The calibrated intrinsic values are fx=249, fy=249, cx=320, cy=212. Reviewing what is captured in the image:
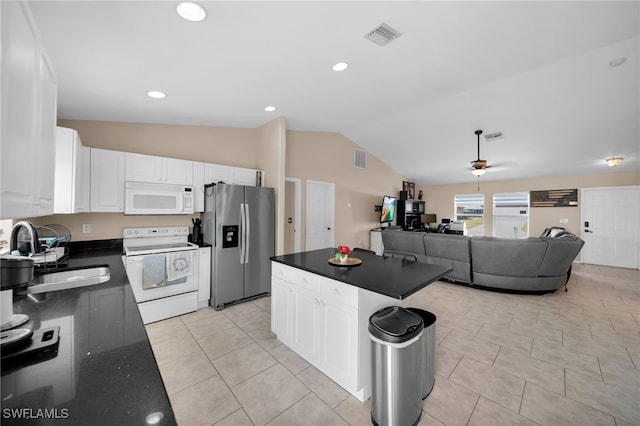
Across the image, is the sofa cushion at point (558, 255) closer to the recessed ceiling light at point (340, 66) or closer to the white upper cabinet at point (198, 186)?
the recessed ceiling light at point (340, 66)

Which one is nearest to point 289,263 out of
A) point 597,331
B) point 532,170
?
point 597,331

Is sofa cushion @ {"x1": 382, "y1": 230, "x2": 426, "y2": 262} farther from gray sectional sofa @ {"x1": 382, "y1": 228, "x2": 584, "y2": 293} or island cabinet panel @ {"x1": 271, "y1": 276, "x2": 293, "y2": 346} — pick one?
island cabinet panel @ {"x1": 271, "y1": 276, "x2": 293, "y2": 346}

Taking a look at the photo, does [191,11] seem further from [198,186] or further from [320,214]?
[320,214]

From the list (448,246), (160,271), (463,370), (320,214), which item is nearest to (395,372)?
(463,370)

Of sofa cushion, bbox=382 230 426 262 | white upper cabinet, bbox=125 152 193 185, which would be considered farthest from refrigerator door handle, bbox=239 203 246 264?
sofa cushion, bbox=382 230 426 262

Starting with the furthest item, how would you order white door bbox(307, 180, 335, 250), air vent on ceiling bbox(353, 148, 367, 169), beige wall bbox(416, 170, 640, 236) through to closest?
air vent on ceiling bbox(353, 148, 367, 169), beige wall bbox(416, 170, 640, 236), white door bbox(307, 180, 335, 250)

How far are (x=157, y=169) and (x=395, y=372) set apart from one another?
3615 millimetres

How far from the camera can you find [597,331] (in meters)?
2.90

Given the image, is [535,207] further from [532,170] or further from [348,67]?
[348,67]

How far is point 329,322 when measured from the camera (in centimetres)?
202

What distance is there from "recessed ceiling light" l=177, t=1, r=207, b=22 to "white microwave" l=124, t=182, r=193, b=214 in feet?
7.63

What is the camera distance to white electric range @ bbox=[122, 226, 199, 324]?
2971 mm

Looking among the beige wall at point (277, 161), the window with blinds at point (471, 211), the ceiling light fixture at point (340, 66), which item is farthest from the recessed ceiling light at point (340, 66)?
the window with blinds at point (471, 211)

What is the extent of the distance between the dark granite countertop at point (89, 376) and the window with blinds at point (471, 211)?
9029mm
